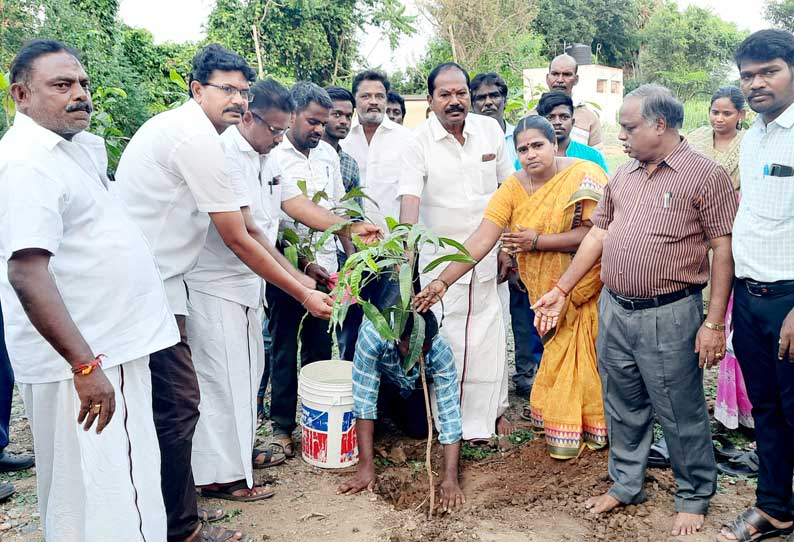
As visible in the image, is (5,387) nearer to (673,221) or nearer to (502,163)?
(502,163)

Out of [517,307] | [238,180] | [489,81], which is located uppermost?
[489,81]

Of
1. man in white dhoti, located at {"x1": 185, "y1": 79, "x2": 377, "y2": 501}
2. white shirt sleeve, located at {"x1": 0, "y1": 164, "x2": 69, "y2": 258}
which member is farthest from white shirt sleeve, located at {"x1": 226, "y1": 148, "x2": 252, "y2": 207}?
white shirt sleeve, located at {"x1": 0, "y1": 164, "x2": 69, "y2": 258}

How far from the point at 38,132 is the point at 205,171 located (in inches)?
26.9

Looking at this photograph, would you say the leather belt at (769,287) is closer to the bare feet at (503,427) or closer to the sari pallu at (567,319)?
the sari pallu at (567,319)

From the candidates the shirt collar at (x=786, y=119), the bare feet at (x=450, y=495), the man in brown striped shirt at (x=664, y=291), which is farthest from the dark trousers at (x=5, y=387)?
the shirt collar at (x=786, y=119)

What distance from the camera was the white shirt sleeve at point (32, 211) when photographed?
1.93 meters

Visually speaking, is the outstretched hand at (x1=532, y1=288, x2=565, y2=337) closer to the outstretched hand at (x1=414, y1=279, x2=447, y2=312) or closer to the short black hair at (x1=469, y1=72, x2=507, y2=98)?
Result: the outstretched hand at (x1=414, y1=279, x2=447, y2=312)

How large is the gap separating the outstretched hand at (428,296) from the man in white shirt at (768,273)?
4.16 ft

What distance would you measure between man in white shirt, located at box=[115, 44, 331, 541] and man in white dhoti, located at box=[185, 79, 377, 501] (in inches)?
7.6

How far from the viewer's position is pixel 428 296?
320cm

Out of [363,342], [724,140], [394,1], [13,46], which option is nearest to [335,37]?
[394,1]

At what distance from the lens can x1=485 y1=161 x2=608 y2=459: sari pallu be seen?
353 cm

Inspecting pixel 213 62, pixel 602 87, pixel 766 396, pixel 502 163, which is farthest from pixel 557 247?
pixel 602 87

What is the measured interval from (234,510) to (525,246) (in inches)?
76.5
